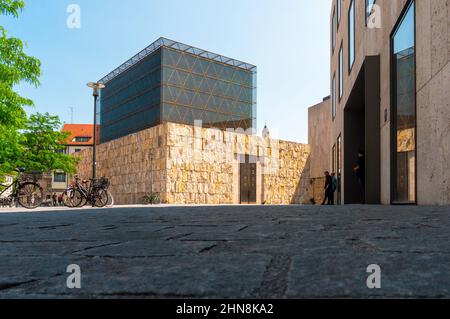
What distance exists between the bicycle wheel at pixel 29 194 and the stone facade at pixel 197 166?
1673cm

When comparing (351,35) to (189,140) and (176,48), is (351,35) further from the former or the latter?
(176,48)

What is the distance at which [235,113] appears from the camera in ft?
183

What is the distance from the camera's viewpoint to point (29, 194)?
45.5 ft

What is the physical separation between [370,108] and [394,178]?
2.79 m

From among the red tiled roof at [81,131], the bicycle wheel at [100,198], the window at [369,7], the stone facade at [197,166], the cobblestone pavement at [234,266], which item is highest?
the red tiled roof at [81,131]

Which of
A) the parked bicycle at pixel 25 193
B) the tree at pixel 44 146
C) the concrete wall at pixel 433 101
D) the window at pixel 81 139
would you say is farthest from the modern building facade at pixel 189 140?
the concrete wall at pixel 433 101

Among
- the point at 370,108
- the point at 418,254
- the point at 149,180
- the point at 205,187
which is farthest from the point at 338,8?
the point at 418,254

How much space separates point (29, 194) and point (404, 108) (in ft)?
36.6

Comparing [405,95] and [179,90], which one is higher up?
[179,90]

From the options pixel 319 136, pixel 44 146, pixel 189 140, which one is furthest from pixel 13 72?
pixel 319 136

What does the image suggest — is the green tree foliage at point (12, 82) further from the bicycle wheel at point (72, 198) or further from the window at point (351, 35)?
the window at point (351, 35)

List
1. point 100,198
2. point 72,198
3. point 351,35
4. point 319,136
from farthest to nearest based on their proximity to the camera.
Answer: point 319,136 < point 351,35 < point 100,198 < point 72,198

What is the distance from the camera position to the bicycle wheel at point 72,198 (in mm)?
16266
